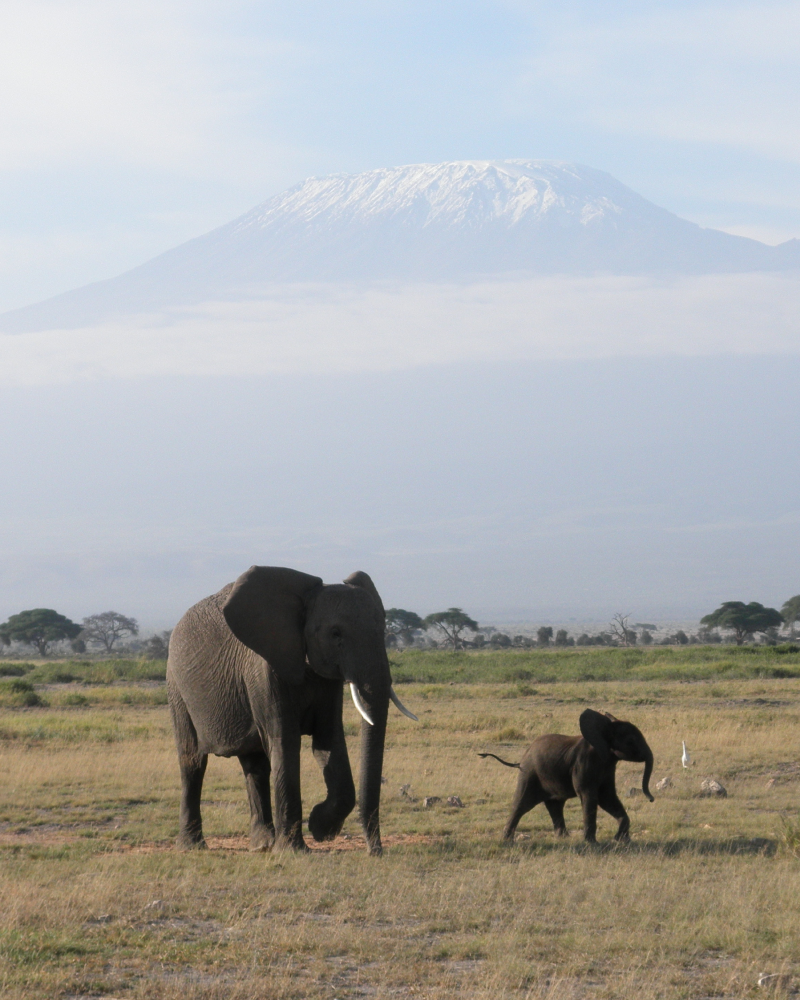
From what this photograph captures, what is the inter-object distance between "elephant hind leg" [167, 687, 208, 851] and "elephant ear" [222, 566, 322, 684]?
2237 mm

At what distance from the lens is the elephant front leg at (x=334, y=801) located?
11.5 metres

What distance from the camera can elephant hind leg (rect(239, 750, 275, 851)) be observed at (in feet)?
40.9

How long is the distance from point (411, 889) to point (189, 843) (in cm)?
420

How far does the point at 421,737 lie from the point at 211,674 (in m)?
10.3

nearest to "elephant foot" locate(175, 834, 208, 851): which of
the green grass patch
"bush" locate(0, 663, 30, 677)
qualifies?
the green grass patch

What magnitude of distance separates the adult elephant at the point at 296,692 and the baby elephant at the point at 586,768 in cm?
179

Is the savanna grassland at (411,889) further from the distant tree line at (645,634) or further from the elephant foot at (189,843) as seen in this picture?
the distant tree line at (645,634)

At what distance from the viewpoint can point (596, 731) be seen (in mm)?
12352

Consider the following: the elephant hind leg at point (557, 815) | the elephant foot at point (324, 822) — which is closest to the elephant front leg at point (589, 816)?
the elephant hind leg at point (557, 815)

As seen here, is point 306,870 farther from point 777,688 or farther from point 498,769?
point 777,688

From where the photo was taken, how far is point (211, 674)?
1323cm

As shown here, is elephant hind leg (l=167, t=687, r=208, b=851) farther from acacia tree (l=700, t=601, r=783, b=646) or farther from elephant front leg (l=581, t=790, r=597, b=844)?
acacia tree (l=700, t=601, r=783, b=646)

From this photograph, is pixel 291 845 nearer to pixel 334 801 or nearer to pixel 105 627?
pixel 334 801

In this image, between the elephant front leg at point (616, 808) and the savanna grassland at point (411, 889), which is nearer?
the savanna grassland at point (411, 889)
